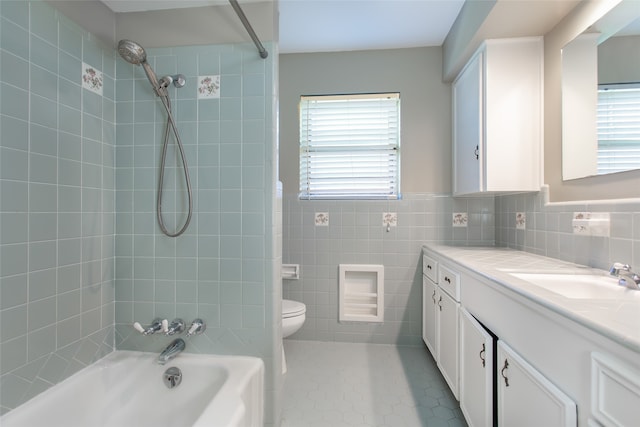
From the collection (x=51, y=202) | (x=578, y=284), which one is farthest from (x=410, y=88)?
(x=51, y=202)

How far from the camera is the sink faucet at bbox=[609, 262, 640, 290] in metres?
0.95

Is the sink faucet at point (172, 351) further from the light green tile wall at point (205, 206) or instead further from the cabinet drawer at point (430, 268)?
the cabinet drawer at point (430, 268)

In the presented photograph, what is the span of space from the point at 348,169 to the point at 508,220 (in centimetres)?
130

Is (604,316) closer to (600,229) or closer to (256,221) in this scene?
(600,229)

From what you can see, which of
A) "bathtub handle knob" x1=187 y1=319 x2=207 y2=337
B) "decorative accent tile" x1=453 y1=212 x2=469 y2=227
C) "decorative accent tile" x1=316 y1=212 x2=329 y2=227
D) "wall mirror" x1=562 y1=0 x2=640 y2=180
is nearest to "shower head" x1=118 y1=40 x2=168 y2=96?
"bathtub handle knob" x1=187 y1=319 x2=207 y2=337

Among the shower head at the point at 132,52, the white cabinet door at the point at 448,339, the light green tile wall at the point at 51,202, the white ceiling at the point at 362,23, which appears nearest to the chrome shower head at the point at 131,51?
the shower head at the point at 132,52

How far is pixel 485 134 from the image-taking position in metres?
1.72

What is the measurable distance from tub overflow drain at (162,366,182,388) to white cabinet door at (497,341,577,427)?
1.37 metres

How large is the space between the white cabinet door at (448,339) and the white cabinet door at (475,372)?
7 cm

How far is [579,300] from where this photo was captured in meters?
0.76

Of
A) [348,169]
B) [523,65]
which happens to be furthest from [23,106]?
[523,65]

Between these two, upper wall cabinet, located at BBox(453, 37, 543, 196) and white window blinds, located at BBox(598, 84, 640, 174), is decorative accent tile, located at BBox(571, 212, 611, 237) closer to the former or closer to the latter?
white window blinds, located at BBox(598, 84, 640, 174)

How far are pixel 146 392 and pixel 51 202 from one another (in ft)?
3.08

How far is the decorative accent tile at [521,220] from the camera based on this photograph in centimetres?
180
